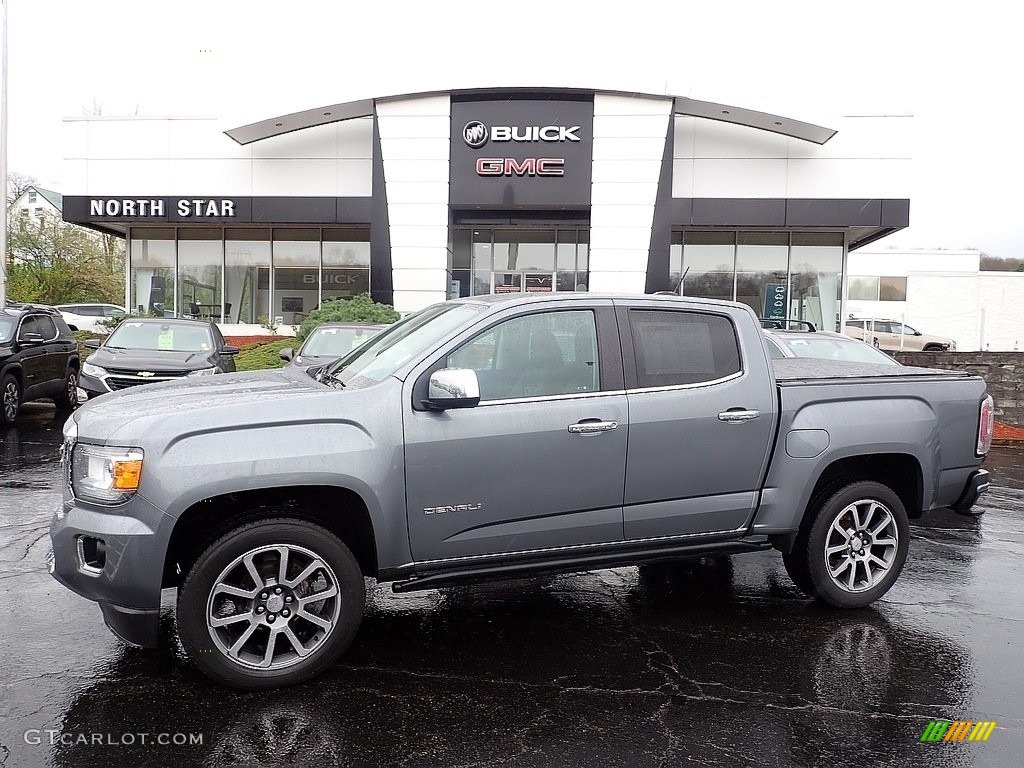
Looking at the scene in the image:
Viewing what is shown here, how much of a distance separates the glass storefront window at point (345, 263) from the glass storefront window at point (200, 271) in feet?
11.0

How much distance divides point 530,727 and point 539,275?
2147 centimetres

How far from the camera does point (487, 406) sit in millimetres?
4277

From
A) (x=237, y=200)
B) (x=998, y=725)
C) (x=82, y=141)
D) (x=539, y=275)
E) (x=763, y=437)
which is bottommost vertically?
(x=998, y=725)

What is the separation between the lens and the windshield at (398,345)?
175 inches

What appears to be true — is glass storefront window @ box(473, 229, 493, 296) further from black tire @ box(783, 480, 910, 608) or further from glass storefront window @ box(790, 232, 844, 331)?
black tire @ box(783, 480, 910, 608)

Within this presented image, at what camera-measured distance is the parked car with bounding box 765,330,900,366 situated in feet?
34.3

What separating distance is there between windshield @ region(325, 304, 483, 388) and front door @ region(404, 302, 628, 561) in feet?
0.81

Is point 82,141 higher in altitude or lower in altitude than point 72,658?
higher

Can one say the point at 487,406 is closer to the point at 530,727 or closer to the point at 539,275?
the point at 530,727

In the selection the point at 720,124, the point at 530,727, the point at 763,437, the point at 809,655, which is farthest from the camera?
the point at 720,124

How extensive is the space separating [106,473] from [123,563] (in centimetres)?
42

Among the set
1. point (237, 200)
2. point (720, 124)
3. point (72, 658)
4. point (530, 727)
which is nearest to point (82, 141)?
point (237, 200)

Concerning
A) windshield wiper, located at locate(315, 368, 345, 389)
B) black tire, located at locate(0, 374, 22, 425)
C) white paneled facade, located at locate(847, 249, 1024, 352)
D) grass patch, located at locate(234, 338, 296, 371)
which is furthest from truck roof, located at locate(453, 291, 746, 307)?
white paneled facade, located at locate(847, 249, 1024, 352)

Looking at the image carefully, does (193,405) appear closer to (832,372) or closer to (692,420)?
(692,420)
